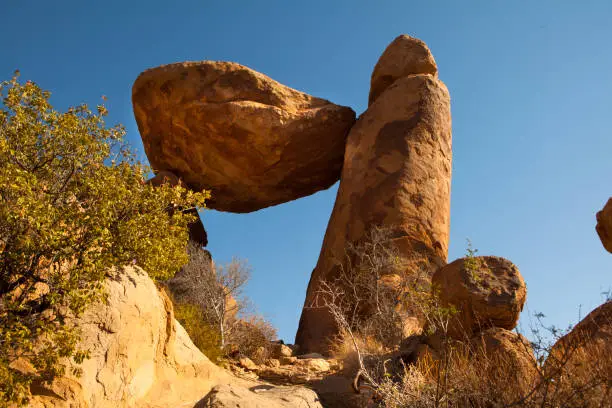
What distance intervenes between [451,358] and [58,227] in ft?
17.1

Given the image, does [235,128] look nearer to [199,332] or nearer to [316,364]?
[199,332]

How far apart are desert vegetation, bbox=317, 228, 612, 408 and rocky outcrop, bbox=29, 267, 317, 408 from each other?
1584mm

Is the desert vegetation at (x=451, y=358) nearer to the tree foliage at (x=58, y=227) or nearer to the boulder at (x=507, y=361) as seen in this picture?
the boulder at (x=507, y=361)

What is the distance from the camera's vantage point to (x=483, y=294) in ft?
24.8

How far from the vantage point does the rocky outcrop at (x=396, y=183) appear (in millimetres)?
13250

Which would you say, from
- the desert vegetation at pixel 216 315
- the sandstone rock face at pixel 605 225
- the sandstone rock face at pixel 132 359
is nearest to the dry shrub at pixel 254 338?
the desert vegetation at pixel 216 315

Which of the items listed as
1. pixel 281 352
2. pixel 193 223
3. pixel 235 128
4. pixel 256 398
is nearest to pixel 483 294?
pixel 256 398

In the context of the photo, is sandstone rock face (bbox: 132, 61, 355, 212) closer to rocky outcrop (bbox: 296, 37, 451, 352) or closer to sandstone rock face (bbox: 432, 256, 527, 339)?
rocky outcrop (bbox: 296, 37, 451, 352)

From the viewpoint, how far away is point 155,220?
6.98 metres

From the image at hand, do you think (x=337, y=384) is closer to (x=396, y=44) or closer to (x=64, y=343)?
(x=64, y=343)

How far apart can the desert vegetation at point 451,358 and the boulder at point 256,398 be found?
872mm

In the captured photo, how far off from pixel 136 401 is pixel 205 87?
11.9 m

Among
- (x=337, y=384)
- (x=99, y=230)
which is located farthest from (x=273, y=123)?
(x=99, y=230)

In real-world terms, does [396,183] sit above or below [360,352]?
above
